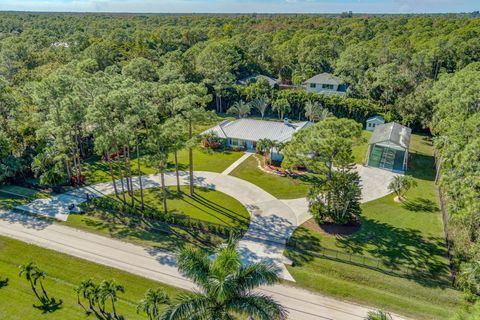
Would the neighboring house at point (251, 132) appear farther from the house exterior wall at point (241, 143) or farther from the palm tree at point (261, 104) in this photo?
the palm tree at point (261, 104)

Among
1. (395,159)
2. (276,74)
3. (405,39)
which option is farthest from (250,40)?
(395,159)

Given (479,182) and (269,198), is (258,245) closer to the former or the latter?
(269,198)

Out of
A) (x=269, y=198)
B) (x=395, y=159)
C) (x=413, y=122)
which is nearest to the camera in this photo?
(x=269, y=198)

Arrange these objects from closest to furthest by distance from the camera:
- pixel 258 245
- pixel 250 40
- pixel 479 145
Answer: pixel 479 145
pixel 258 245
pixel 250 40

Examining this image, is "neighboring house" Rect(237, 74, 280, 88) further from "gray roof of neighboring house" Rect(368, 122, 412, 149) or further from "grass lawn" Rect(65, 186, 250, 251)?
"grass lawn" Rect(65, 186, 250, 251)

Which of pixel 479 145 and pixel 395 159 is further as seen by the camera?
pixel 395 159
